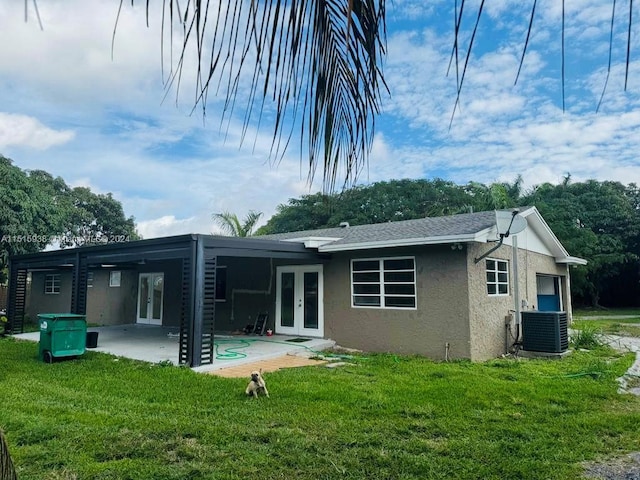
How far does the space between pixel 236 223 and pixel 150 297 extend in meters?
7.57

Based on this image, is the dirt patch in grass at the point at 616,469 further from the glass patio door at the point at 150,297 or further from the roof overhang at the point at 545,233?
the glass patio door at the point at 150,297

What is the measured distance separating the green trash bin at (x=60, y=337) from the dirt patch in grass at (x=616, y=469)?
907 centimetres

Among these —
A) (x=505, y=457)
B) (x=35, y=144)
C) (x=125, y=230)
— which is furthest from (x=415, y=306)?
(x=125, y=230)

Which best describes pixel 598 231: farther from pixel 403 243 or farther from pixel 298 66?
pixel 298 66

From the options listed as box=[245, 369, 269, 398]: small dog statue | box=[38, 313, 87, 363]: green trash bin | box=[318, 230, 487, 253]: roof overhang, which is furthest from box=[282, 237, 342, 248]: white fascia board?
box=[245, 369, 269, 398]: small dog statue

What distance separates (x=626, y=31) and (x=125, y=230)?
32026 mm

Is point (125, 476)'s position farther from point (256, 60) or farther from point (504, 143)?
point (504, 143)

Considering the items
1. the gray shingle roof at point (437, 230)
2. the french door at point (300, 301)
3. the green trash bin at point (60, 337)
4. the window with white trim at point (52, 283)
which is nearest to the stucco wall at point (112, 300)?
the window with white trim at point (52, 283)

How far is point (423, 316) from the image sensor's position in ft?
32.7

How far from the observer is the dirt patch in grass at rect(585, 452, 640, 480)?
3.79 m

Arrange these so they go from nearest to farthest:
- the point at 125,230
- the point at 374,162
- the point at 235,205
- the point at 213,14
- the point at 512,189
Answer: the point at 213,14 < the point at 374,162 < the point at 235,205 < the point at 512,189 < the point at 125,230

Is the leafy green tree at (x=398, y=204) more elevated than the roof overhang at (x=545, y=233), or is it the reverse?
the leafy green tree at (x=398, y=204)

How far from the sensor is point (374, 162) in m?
1.48

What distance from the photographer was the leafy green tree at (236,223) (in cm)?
2353
